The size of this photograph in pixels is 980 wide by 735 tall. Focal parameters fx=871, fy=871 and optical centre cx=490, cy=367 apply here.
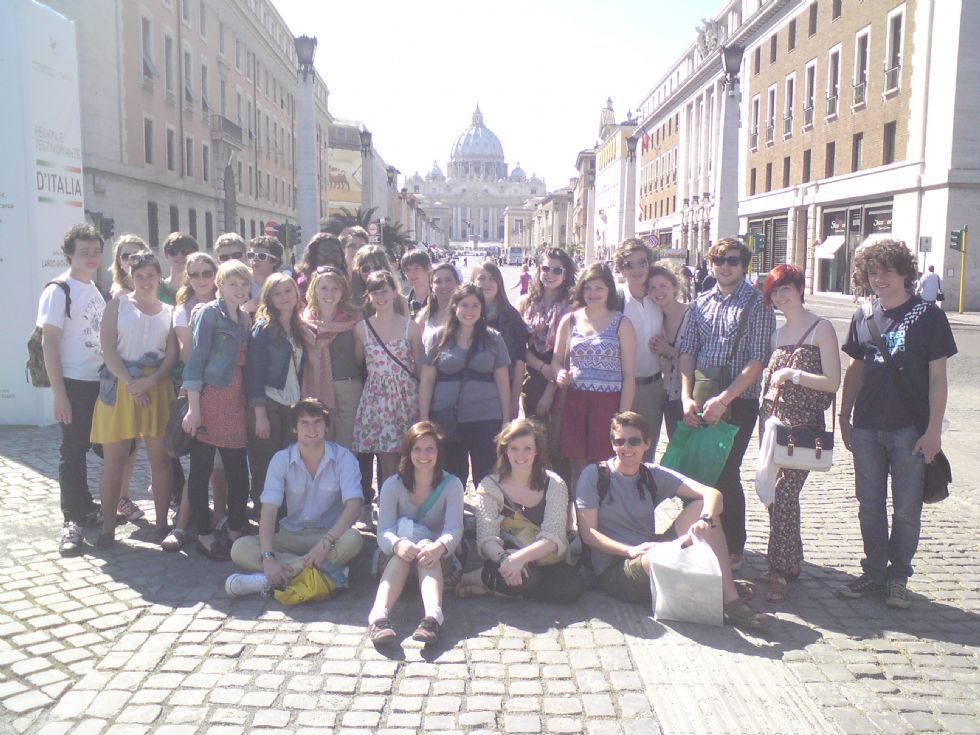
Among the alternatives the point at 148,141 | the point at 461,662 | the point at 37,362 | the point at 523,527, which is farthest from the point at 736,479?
the point at 148,141

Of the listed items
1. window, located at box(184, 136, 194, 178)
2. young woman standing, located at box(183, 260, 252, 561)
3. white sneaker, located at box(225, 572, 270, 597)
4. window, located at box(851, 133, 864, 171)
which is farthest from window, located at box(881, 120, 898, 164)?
white sneaker, located at box(225, 572, 270, 597)

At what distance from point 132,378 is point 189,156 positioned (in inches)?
1297

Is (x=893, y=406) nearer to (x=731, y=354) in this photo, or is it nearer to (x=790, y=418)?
(x=790, y=418)

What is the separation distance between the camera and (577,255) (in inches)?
3501

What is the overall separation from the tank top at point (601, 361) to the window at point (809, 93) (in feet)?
114

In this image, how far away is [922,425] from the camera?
4.59 metres

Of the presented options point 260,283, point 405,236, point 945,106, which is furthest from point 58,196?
point 405,236

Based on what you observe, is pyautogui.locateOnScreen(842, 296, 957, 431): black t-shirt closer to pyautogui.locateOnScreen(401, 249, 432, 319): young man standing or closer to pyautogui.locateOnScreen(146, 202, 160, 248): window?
pyautogui.locateOnScreen(401, 249, 432, 319): young man standing

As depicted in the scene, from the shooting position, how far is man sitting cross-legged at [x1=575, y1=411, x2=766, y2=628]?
473 cm

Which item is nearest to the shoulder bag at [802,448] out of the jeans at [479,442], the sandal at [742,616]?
the sandal at [742,616]

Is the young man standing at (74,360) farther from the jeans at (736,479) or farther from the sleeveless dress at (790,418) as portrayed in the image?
the sleeveless dress at (790,418)

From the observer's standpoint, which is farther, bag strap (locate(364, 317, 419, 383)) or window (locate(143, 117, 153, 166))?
window (locate(143, 117, 153, 166))

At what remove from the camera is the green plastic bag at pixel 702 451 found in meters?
5.00

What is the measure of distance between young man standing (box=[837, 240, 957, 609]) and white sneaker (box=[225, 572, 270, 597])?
3205 millimetres
